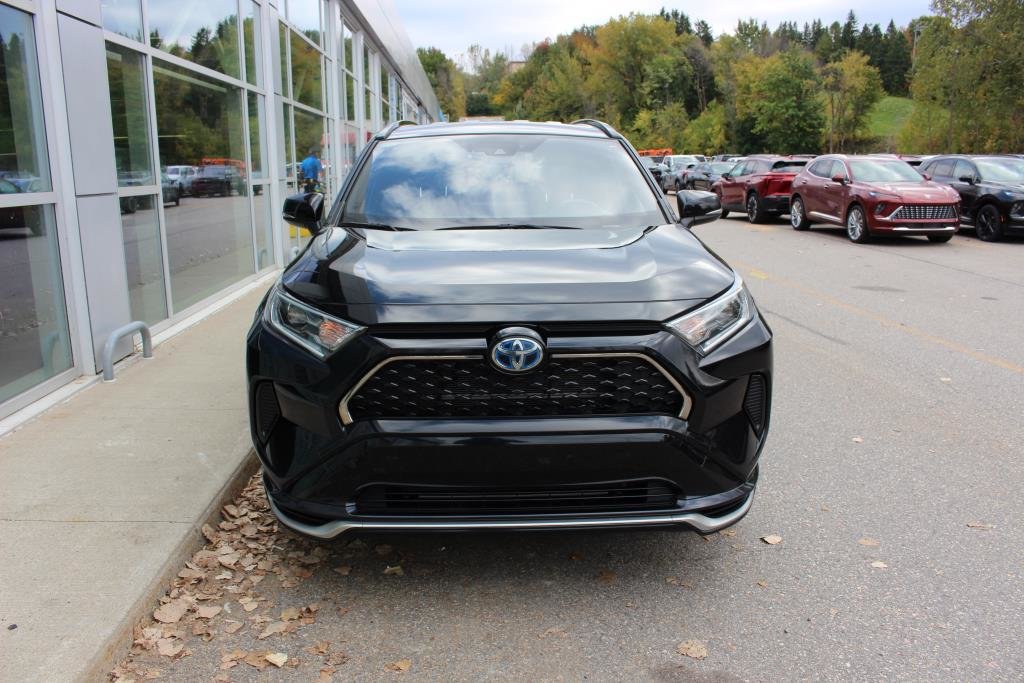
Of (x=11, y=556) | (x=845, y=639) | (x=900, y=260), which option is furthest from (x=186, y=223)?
(x=900, y=260)

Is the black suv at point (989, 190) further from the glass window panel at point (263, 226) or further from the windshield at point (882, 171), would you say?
the glass window panel at point (263, 226)

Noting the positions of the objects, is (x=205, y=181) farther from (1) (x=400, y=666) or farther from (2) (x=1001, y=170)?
(2) (x=1001, y=170)

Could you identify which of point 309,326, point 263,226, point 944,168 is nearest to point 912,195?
point 944,168

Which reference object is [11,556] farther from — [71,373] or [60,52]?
[60,52]

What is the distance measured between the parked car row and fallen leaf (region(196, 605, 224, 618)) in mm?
15547

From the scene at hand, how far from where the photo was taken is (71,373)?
5.79m

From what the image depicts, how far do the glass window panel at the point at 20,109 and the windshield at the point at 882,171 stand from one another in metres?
15.4

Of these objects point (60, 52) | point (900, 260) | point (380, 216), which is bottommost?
point (900, 260)

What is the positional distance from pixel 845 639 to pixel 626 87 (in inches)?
4299

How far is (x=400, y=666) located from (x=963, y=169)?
18543 millimetres

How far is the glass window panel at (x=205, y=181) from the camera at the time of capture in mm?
7867

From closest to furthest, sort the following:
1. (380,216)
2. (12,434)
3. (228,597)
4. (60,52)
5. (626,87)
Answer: (228,597) → (380,216) → (12,434) → (60,52) → (626,87)

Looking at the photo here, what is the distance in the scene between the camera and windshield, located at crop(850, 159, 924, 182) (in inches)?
672

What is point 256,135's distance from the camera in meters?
10.9
